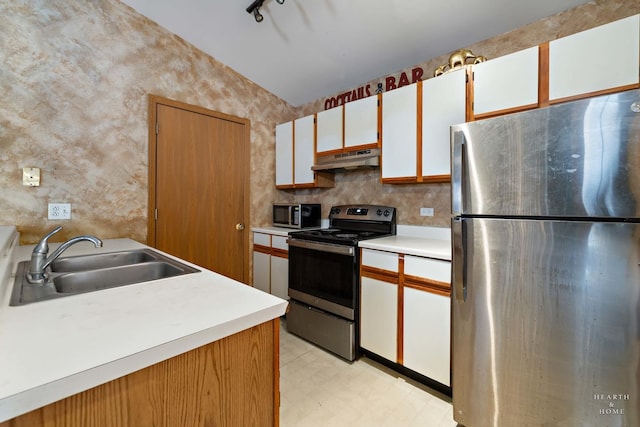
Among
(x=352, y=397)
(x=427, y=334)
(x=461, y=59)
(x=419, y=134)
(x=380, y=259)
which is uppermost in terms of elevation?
(x=461, y=59)

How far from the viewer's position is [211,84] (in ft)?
9.32

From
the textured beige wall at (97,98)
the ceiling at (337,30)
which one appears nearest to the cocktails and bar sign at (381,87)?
the ceiling at (337,30)

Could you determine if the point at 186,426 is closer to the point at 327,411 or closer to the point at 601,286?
the point at 327,411

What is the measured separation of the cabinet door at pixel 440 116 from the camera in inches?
77.9

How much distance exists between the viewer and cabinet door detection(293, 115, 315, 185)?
118 inches

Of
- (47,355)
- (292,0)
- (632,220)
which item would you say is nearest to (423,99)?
(292,0)

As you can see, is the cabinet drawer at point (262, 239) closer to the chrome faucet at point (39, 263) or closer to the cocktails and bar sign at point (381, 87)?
the cocktails and bar sign at point (381, 87)

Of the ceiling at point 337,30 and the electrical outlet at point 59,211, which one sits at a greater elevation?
the ceiling at point 337,30

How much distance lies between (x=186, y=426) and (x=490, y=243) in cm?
139

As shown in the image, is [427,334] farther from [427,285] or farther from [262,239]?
[262,239]

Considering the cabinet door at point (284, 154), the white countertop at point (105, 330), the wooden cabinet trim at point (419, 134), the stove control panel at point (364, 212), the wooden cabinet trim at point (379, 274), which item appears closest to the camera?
the white countertop at point (105, 330)

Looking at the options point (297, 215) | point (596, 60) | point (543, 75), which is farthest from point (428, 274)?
point (297, 215)

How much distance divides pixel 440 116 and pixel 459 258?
1.13m

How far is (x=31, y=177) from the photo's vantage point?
1.94m
